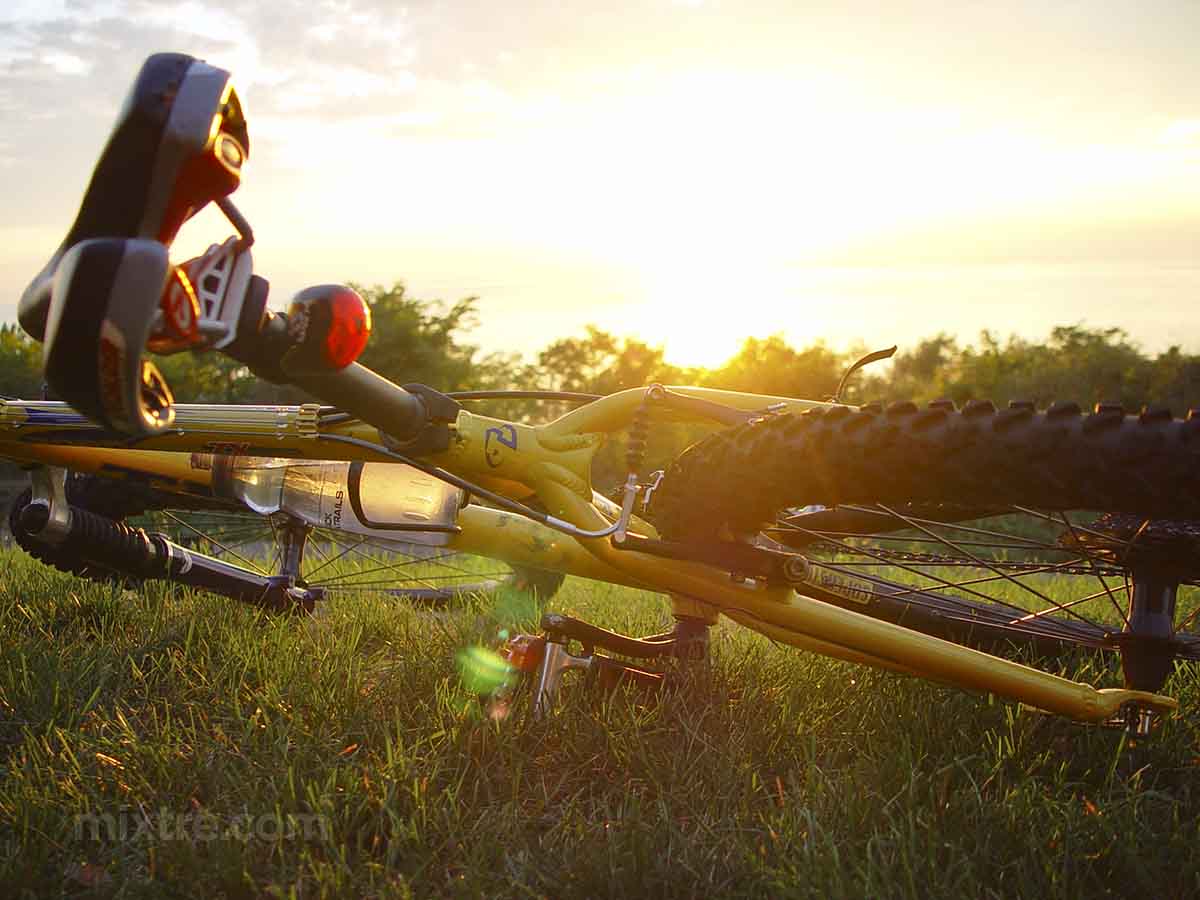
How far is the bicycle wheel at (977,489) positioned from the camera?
1.42m

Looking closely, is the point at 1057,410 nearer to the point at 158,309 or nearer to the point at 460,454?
the point at 460,454

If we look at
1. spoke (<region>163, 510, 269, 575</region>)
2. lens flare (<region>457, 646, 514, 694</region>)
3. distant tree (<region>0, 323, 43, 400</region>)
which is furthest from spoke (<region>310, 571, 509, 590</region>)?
distant tree (<region>0, 323, 43, 400</region>)

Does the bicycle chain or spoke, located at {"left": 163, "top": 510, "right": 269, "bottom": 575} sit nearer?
the bicycle chain

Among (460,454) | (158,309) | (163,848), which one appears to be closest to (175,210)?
(158,309)

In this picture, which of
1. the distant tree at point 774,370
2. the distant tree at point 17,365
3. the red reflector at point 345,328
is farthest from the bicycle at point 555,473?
the distant tree at point 774,370

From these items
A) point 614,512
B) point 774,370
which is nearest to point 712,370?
point 774,370

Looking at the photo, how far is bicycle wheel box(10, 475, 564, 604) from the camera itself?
3.03 meters

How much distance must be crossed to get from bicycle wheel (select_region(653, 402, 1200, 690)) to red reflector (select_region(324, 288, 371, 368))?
2.15ft

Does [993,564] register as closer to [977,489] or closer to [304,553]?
[977,489]

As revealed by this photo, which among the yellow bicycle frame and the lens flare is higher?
the yellow bicycle frame

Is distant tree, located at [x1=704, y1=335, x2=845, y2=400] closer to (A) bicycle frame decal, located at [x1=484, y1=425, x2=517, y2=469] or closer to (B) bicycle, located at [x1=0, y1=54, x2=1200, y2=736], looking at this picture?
(B) bicycle, located at [x1=0, y1=54, x2=1200, y2=736]

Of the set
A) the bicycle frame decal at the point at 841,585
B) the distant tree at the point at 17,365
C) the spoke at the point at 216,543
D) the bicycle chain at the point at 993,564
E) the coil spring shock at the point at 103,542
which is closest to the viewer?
the bicycle chain at the point at 993,564

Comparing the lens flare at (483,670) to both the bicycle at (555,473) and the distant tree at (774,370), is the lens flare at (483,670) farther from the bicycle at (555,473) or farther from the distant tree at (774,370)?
the distant tree at (774,370)

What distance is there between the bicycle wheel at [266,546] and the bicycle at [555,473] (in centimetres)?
2
